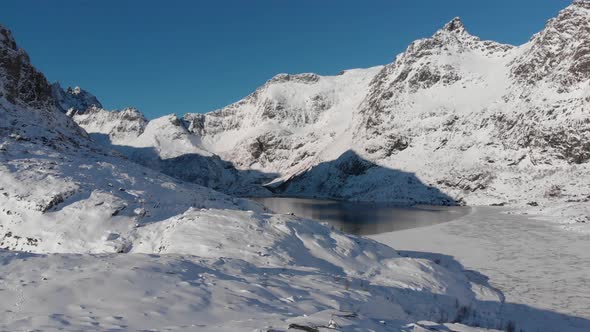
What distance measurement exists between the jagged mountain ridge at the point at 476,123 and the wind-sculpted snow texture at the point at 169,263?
225 feet

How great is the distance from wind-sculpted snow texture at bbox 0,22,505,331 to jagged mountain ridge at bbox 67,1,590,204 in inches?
2699

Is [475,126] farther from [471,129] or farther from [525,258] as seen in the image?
[525,258]

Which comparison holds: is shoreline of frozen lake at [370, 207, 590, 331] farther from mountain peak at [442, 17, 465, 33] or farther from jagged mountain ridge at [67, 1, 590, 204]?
mountain peak at [442, 17, 465, 33]

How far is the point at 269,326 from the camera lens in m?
7.60

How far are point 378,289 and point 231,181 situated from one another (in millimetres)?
173943

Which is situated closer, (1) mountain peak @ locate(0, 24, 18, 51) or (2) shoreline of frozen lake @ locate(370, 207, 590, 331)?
(2) shoreline of frozen lake @ locate(370, 207, 590, 331)

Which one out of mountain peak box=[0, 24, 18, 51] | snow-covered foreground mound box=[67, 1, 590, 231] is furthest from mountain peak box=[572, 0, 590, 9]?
mountain peak box=[0, 24, 18, 51]

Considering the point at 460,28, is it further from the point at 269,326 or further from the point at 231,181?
the point at 269,326

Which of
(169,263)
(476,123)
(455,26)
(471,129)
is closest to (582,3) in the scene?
(476,123)

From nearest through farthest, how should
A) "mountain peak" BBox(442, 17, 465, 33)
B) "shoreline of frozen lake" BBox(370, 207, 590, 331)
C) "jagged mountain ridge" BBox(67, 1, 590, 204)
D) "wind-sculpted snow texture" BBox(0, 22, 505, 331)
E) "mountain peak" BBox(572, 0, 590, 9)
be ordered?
"wind-sculpted snow texture" BBox(0, 22, 505, 331) < "shoreline of frozen lake" BBox(370, 207, 590, 331) < "jagged mountain ridge" BBox(67, 1, 590, 204) < "mountain peak" BBox(572, 0, 590, 9) < "mountain peak" BBox(442, 17, 465, 33)

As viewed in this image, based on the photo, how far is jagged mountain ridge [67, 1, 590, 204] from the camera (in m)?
87.8

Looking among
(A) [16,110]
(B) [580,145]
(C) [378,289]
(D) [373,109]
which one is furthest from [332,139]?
(C) [378,289]

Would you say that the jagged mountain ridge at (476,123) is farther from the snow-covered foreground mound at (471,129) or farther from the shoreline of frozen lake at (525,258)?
the shoreline of frozen lake at (525,258)

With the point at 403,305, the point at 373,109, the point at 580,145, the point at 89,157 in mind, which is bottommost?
the point at 403,305
